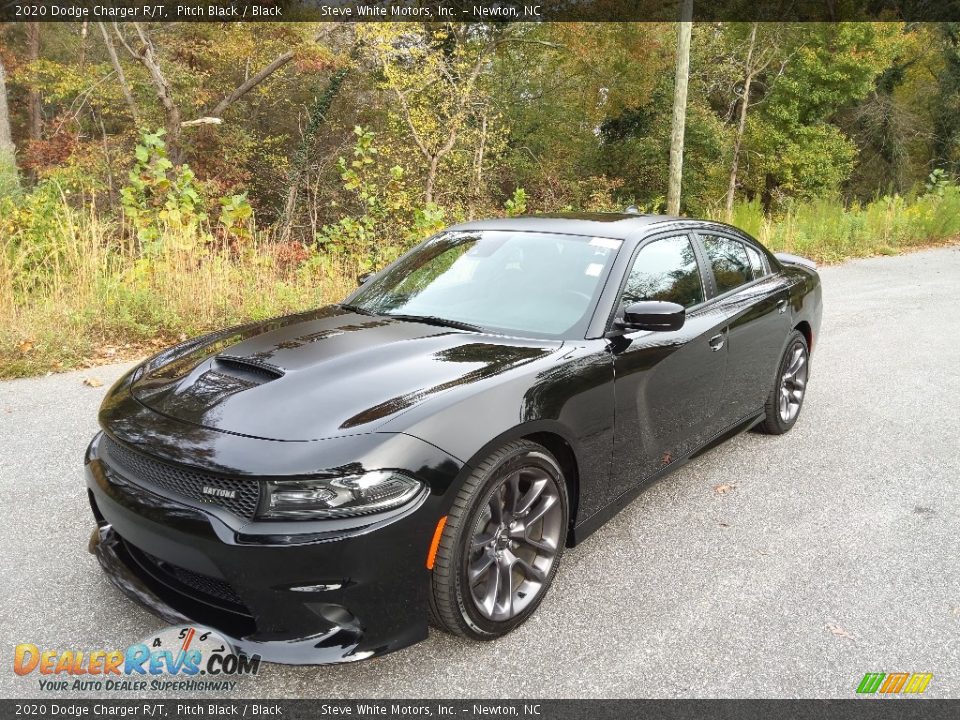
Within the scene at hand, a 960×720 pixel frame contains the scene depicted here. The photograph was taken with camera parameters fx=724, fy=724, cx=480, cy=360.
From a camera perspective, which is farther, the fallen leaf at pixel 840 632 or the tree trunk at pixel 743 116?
the tree trunk at pixel 743 116

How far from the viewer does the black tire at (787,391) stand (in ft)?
15.2

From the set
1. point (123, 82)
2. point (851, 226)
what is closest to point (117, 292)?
point (851, 226)

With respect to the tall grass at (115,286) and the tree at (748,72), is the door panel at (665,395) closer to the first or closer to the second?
the tall grass at (115,286)

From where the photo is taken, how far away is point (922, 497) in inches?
155

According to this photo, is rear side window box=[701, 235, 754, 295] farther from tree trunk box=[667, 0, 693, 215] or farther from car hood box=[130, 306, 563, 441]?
tree trunk box=[667, 0, 693, 215]

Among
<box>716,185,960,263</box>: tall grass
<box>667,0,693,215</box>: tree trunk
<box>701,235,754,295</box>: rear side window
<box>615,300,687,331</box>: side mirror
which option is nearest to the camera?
<box>615,300,687,331</box>: side mirror

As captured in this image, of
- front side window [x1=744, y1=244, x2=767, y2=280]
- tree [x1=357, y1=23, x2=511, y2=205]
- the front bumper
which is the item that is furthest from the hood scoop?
tree [x1=357, y1=23, x2=511, y2=205]

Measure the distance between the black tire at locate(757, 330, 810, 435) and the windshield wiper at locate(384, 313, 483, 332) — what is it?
2279mm

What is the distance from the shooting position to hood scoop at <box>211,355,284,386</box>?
2.76m

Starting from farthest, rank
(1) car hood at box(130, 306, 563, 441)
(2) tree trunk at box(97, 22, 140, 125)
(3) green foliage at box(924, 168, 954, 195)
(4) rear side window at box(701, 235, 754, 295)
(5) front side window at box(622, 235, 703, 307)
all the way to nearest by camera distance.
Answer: (3) green foliage at box(924, 168, 954, 195)
(2) tree trunk at box(97, 22, 140, 125)
(4) rear side window at box(701, 235, 754, 295)
(5) front side window at box(622, 235, 703, 307)
(1) car hood at box(130, 306, 563, 441)

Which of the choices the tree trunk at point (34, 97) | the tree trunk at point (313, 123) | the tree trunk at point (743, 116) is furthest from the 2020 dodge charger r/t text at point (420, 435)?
the tree trunk at point (743, 116)

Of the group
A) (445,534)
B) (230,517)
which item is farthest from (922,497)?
(230,517)

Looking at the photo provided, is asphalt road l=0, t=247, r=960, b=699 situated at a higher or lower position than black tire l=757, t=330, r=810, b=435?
lower

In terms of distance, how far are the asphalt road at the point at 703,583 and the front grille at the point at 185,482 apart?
0.63 meters
